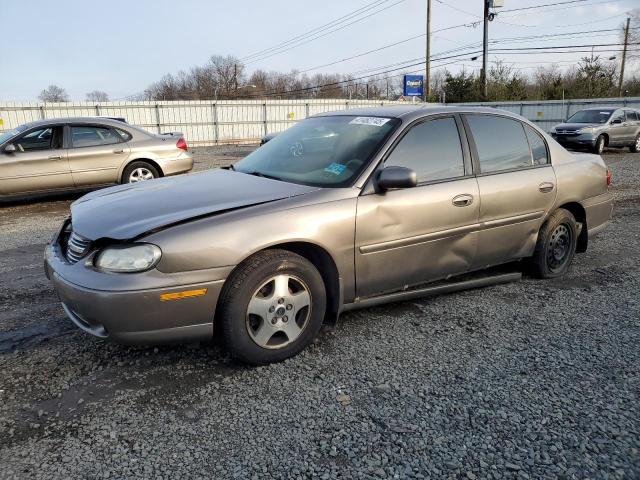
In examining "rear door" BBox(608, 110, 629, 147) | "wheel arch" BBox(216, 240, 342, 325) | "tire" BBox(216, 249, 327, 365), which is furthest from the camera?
"rear door" BBox(608, 110, 629, 147)

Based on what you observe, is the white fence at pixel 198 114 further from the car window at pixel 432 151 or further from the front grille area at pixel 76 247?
the car window at pixel 432 151

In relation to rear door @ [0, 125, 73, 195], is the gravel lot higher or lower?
lower

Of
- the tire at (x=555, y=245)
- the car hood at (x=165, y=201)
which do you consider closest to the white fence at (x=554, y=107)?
the tire at (x=555, y=245)

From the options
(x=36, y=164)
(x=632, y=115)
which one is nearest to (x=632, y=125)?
(x=632, y=115)

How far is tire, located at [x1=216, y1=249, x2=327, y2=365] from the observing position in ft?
9.27

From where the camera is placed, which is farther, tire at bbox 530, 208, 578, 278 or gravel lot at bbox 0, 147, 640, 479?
tire at bbox 530, 208, 578, 278

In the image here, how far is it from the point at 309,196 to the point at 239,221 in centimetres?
53

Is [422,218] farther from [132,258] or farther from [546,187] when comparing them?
[132,258]

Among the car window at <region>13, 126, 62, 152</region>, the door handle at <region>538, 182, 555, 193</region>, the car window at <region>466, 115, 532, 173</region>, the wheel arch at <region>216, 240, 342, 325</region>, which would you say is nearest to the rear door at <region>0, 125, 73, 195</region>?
the car window at <region>13, 126, 62, 152</region>

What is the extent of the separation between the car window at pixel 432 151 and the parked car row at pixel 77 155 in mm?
6863

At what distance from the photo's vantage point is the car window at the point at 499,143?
3.96 meters

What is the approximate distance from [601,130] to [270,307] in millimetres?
18125

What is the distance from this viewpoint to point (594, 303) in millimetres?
4047

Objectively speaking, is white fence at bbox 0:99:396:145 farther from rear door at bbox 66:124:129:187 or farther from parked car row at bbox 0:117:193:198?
rear door at bbox 66:124:129:187
